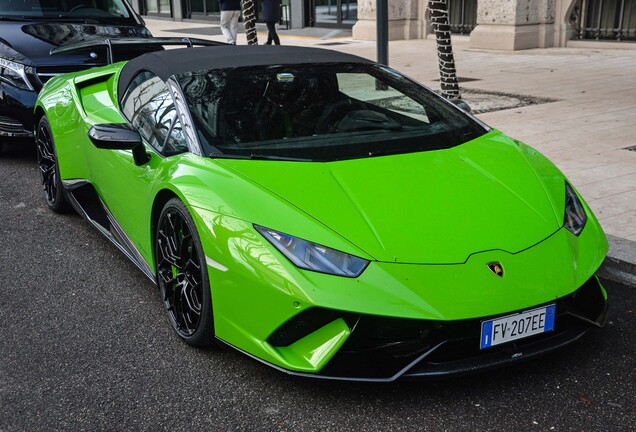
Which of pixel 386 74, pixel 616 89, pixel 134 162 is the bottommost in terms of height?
pixel 616 89

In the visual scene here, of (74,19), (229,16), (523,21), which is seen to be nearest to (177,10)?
(229,16)

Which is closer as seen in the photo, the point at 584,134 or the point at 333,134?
the point at 333,134

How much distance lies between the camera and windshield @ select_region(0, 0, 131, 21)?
8.58 m

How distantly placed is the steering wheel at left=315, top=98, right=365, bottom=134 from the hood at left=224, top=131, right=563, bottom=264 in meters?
0.43

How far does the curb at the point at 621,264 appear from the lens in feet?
14.8

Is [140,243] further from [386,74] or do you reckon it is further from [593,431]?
[593,431]

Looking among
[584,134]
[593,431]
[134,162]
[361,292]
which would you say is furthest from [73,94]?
[584,134]

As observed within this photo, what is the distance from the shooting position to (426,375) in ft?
9.67

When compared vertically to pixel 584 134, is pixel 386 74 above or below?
above

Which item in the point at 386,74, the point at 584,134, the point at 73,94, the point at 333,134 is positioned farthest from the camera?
the point at 584,134

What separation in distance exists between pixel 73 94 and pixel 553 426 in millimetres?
4000

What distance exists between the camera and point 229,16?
1698 centimetres

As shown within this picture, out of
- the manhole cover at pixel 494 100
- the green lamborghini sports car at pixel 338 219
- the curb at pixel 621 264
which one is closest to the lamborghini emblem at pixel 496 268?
Answer: the green lamborghini sports car at pixel 338 219

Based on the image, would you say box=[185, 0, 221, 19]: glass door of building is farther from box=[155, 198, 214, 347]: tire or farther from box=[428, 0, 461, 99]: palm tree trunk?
box=[155, 198, 214, 347]: tire
